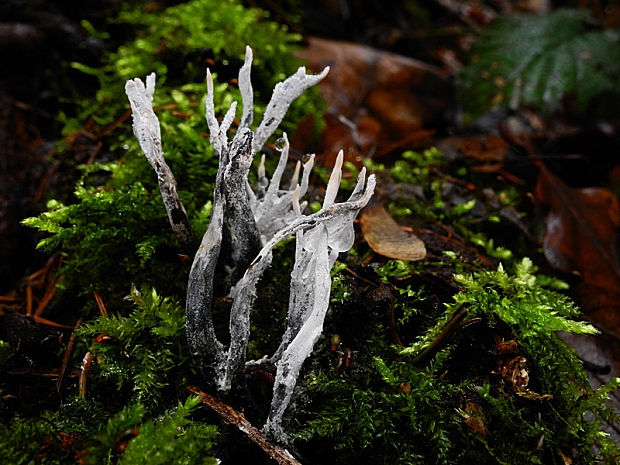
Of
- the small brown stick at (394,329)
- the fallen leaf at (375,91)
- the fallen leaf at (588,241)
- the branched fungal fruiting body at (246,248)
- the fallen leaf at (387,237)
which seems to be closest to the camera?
the branched fungal fruiting body at (246,248)

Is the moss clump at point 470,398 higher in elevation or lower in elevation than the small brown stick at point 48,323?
lower

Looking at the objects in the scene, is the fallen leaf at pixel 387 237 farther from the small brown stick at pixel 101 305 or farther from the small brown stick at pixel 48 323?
the small brown stick at pixel 48 323

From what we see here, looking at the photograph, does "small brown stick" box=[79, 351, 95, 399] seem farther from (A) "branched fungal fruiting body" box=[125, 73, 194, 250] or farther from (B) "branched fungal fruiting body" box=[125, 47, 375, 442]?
(A) "branched fungal fruiting body" box=[125, 73, 194, 250]

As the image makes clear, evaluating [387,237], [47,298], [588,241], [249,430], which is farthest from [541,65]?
[47,298]

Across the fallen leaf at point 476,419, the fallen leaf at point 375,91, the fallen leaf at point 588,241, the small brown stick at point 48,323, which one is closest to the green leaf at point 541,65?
the fallen leaf at point 375,91

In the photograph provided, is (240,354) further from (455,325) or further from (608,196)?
(608,196)

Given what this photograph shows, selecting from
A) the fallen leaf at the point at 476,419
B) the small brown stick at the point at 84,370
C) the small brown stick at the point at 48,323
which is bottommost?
the fallen leaf at the point at 476,419

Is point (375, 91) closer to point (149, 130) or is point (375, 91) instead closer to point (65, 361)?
point (149, 130)
